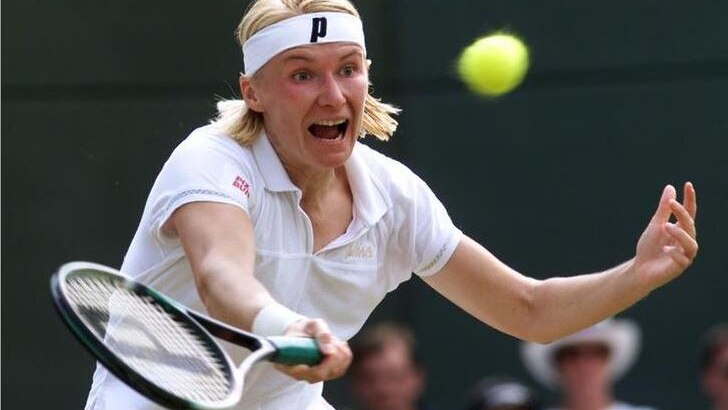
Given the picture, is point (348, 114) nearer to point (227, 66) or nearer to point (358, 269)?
point (358, 269)

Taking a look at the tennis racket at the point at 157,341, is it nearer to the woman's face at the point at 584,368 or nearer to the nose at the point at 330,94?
the nose at the point at 330,94

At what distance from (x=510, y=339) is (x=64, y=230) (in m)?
1.67

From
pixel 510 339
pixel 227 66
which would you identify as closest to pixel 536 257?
pixel 510 339

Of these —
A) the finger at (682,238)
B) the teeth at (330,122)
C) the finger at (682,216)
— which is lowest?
the finger at (682,238)

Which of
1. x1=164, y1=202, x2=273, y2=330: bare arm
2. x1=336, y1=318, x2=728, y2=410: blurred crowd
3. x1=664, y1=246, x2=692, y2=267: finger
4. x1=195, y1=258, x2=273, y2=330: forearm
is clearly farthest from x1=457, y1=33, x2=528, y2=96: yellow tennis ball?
x1=195, y1=258, x2=273, y2=330: forearm

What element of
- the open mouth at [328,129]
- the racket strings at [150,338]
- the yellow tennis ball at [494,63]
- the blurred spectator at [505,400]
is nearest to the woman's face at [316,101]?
the open mouth at [328,129]

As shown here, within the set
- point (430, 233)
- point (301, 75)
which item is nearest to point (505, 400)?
point (430, 233)

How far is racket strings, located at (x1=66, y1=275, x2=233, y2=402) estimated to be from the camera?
3002 mm

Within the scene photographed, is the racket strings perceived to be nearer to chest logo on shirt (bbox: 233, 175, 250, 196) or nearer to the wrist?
the wrist

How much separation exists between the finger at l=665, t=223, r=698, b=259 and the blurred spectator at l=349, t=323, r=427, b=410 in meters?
1.39

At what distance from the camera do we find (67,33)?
6.42 metres

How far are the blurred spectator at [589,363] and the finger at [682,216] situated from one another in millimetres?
1458

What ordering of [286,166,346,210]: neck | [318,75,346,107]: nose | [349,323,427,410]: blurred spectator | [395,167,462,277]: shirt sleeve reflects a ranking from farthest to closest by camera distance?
1. [349,323,427,410]: blurred spectator
2. [395,167,462,277]: shirt sleeve
3. [286,166,346,210]: neck
4. [318,75,346,107]: nose

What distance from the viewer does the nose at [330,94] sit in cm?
361
